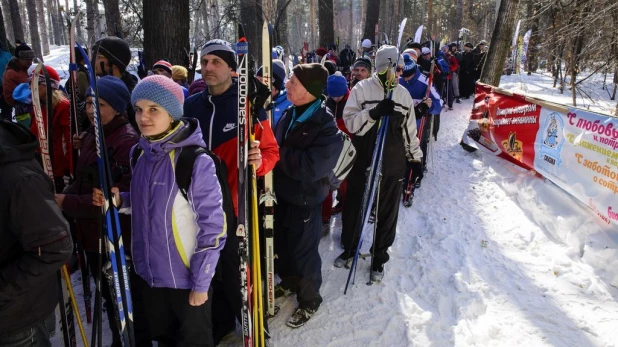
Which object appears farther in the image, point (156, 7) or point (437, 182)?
point (437, 182)

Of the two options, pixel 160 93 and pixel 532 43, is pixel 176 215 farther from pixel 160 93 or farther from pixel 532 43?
pixel 532 43

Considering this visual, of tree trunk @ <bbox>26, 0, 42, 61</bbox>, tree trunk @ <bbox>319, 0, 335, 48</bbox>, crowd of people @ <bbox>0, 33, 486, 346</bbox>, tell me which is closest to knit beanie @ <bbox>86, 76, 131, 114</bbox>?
crowd of people @ <bbox>0, 33, 486, 346</bbox>

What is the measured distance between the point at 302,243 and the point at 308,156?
28.2 inches

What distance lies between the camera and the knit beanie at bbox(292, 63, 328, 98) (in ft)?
A: 9.55

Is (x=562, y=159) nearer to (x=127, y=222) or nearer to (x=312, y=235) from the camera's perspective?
(x=312, y=235)

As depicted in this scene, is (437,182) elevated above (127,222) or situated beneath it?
situated beneath

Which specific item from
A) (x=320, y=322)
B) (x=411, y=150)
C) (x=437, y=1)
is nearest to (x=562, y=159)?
(x=411, y=150)

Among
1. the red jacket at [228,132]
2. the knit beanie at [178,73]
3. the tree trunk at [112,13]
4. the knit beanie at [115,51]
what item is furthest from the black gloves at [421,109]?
the tree trunk at [112,13]

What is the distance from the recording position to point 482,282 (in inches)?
152

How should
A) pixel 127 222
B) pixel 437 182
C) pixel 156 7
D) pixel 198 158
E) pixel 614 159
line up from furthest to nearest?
pixel 437 182, pixel 156 7, pixel 614 159, pixel 127 222, pixel 198 158

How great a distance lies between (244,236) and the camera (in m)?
2.36

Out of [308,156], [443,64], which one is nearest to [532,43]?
[443,64]

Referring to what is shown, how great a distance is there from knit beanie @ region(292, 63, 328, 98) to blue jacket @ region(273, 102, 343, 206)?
5.7 inches

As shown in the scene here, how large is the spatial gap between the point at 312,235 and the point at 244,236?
35.8 inches
